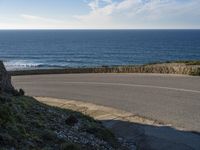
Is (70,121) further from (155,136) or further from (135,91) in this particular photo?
(135,91)

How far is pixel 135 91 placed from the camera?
22.0m

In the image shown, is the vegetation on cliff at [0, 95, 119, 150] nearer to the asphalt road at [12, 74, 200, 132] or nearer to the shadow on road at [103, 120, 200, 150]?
the shadow on road at [103, 120, 200, 150]

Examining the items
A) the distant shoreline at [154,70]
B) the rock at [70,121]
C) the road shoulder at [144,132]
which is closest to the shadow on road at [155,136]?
the road shoulder at [144,132]

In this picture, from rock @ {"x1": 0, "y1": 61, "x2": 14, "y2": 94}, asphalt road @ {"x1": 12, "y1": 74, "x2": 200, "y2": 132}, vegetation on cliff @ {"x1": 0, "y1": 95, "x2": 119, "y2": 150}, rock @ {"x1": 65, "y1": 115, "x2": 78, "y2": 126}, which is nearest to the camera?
vegetation on cliff @ {"x1": 0, "y1": 95, "x2": 119, "y2": 150}

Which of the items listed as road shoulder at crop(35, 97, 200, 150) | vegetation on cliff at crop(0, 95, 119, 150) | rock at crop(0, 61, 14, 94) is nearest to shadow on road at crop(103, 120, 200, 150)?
road shoulder at crop(35, 97, 200, 150)

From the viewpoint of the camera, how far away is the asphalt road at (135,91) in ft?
54.2

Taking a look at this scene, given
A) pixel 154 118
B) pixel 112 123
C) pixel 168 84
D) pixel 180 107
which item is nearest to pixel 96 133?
pixel 112 123

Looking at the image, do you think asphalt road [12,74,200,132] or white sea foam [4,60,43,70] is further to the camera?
white sea foam [4,60,43,70]

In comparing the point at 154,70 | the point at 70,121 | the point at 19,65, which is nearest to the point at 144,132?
the point at 70,121

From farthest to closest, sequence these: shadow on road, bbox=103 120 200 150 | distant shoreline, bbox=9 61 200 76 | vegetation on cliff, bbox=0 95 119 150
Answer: distant shoreline, bbox=9 61 200 76 → shadow on road, bbox=103 120 200 150 → vegetation on cliff, bbox=0 95 119 150

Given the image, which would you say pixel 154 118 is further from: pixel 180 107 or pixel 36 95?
pixel 36 95

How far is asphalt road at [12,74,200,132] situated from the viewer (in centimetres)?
1652

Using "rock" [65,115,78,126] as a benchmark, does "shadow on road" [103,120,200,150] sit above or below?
below

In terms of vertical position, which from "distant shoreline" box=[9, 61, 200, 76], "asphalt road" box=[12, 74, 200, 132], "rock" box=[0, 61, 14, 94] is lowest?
"asphalt road" box=[12, 74, 200, 132]
